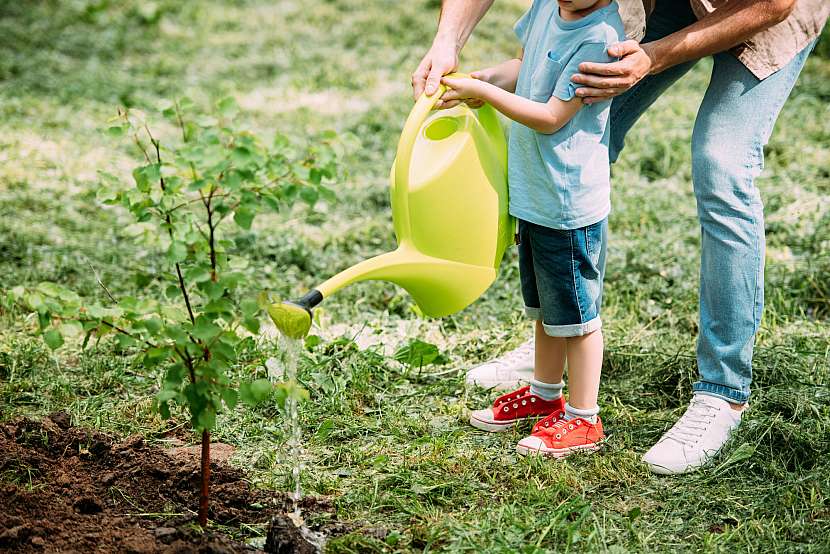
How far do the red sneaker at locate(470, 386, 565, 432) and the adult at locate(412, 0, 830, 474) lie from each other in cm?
34

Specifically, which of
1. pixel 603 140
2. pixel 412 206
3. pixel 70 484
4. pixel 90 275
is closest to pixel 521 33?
pixel 603 140

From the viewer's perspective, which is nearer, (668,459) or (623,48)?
(623,48)

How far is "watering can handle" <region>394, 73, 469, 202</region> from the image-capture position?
7.54 feet

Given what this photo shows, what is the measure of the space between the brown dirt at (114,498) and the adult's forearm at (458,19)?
3.97 ft

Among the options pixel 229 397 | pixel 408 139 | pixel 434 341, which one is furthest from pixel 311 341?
pixel 229 397

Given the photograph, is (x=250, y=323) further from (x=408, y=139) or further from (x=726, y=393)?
(x=726, y=393)

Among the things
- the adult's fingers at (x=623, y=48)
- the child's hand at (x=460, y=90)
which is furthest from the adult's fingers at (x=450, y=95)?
the adult's fingers at (x=623, y=48)

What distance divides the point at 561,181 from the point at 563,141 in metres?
0.09

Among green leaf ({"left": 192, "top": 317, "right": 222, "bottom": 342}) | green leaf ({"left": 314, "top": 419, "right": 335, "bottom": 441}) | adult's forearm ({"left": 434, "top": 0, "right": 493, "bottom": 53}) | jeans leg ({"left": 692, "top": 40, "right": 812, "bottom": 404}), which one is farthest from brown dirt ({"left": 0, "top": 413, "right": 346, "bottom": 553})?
adult's forearm ({"left": 434, "top": 0, "right": 493, "bottom": 53})

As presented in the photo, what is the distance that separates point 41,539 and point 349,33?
5.95 m

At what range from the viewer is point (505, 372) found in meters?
3.03

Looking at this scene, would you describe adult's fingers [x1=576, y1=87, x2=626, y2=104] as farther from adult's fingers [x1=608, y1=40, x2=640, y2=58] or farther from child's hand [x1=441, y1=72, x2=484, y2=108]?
child's hand [x1=441, y1=72, x2=484, y2=108]

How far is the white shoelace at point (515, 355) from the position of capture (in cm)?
306

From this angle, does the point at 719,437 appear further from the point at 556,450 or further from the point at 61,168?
the point at 61,168
